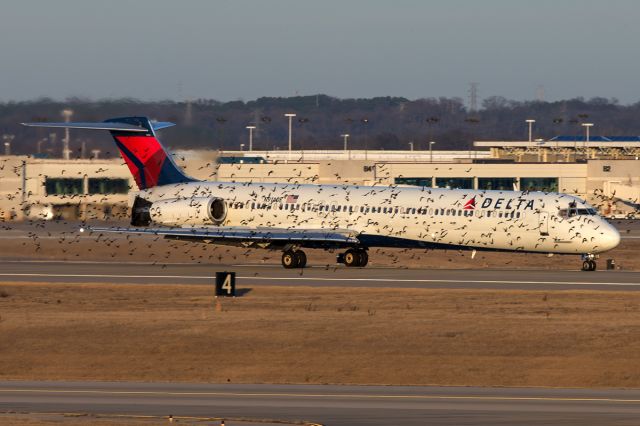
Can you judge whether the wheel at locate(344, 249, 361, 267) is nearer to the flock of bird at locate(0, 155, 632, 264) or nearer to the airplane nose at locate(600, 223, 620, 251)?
the flock of bird at locate(0, 155, 632, 264)

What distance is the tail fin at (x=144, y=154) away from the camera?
5881 cm

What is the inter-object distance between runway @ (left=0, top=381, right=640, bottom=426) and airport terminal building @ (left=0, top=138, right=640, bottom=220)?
1584 inches

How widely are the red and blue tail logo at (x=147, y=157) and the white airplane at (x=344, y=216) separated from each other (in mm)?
46

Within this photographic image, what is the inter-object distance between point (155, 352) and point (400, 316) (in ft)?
28.0

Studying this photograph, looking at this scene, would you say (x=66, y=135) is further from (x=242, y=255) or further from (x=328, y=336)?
(x=328, y=336)

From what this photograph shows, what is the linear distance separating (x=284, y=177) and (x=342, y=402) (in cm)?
7112

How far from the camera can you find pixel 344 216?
181 ft

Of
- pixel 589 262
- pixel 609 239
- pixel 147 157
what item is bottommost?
pixel 589 262

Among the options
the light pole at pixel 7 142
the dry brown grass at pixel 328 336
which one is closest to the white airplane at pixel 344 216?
the dry brown grass at pixel 328 336

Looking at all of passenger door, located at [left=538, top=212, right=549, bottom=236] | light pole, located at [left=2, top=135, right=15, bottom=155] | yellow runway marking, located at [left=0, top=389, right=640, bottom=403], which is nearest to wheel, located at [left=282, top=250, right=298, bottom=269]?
passenger door, located at [left=538, top=212, right=549, bottom=236]

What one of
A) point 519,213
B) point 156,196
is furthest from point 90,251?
Answer: point 519,213

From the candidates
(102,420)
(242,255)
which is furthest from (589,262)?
(102,420)

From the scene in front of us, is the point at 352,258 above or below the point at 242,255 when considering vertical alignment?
above

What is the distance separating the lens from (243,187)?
57812 millimetres
